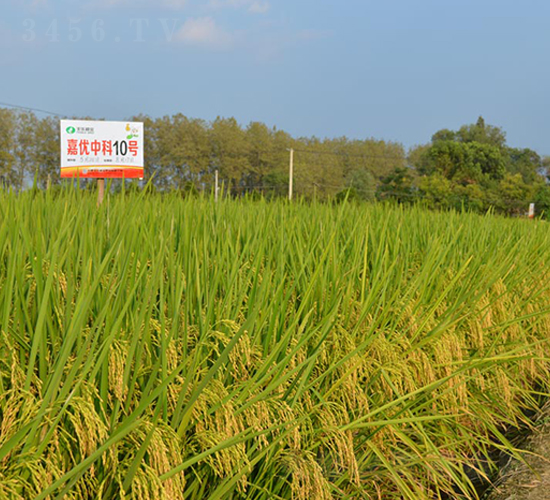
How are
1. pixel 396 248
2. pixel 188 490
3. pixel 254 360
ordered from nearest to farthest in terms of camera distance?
pixel 188 490
pixel 254 360
pixel 396 248

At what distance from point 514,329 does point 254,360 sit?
2.72 meters

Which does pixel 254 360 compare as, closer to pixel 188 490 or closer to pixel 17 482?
pixel 188 490

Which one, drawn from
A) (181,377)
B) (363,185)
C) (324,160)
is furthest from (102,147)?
(324,160)

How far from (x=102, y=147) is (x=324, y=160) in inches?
1844

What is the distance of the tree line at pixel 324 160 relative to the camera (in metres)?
41.7

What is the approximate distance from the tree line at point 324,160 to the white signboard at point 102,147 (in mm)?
18711

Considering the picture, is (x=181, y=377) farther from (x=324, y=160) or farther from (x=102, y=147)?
(x=324, y=160)

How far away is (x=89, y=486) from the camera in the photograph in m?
1.46

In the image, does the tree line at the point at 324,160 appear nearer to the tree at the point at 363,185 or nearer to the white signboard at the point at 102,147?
the tree at the point at 363,185

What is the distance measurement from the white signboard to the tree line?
1871cm

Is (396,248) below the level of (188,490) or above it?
above

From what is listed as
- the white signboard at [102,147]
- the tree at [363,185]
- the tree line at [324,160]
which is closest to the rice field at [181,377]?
the white signboard at [102,147]

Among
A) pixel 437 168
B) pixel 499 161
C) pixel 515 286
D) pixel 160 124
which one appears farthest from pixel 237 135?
pixel 515 286

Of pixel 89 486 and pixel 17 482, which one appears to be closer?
pixel 17 482
